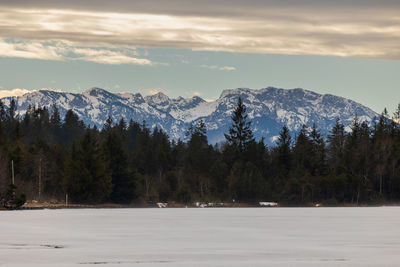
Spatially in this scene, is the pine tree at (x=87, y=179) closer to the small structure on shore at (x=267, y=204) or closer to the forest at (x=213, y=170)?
the forest at (x=213, y=170)

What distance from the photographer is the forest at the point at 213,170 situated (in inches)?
4825

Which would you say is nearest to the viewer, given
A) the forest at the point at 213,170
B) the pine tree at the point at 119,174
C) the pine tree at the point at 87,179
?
the pine tree at the point at 87,179

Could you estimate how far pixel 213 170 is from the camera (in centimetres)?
15400

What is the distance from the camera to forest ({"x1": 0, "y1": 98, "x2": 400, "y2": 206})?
402 feet
